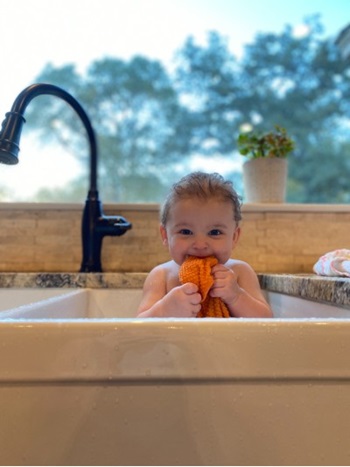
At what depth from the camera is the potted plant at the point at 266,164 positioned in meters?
1.37

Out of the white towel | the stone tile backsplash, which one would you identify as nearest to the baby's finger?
the white towel

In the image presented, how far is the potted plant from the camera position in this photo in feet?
4.50

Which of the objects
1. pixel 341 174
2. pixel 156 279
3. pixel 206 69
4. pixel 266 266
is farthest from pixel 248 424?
pixel 206 69

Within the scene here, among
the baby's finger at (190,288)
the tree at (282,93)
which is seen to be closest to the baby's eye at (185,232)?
the baby's finger at (190,288)

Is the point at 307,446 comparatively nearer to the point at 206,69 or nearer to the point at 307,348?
the point at 307,348

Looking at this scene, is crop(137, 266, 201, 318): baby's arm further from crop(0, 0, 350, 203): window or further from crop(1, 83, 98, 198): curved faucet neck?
crop(0, 0, 350, 203): window

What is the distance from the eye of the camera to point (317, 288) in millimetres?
715

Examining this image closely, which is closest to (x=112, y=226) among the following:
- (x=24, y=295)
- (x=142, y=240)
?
(x=142, y=240)

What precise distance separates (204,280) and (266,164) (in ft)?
2.55

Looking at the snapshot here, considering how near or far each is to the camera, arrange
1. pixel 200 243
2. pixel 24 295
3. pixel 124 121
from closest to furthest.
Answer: pixel 200 243 < pixel 24 295 < pixel 124 121

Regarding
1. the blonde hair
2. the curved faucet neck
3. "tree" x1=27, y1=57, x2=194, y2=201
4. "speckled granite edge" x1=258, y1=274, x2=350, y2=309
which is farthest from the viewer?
"tree" x1=27, y1=57, x2=194, y2=201

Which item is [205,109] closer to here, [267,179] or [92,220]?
[267,179]

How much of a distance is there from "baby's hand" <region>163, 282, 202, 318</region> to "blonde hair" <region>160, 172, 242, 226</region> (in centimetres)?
22

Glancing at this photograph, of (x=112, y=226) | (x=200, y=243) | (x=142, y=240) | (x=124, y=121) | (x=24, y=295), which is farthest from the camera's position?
(x=124, y=121)
